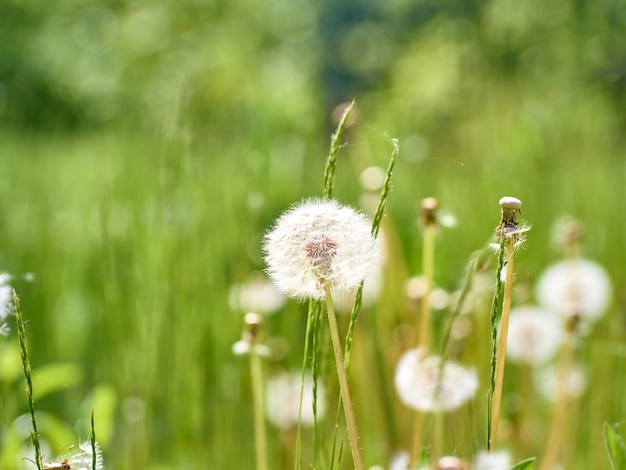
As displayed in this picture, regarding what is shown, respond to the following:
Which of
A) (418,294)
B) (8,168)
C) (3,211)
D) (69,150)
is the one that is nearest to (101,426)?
(418,294)

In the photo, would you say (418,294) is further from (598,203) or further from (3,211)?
(3,211)

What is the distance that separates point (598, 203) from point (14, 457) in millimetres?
1826

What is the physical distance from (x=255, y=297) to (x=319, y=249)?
0.84 metres

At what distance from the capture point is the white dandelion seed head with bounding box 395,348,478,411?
71 cm

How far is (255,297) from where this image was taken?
1.32 m

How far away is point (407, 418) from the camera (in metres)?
1.22

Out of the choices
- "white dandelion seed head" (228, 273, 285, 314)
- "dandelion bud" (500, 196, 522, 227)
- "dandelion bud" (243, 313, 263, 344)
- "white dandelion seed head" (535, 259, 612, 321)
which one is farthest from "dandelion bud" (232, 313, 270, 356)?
"white dandelion seed head" (535, 259, 612, 321)

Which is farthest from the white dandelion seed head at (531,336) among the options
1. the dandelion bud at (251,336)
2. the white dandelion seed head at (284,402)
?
the dandelion bud at (251,336)

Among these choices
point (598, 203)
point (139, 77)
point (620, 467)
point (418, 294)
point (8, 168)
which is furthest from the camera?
point (139, 77)

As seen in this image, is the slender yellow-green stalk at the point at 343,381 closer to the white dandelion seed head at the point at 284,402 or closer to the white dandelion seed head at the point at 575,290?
the white dandelion seed head at the point at 284,402

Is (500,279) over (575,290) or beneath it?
beneath

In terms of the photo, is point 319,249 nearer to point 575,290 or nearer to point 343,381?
point 343,381

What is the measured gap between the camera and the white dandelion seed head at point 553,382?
125cm

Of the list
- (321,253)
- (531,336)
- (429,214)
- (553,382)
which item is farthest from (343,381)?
Answer: (553,382)
